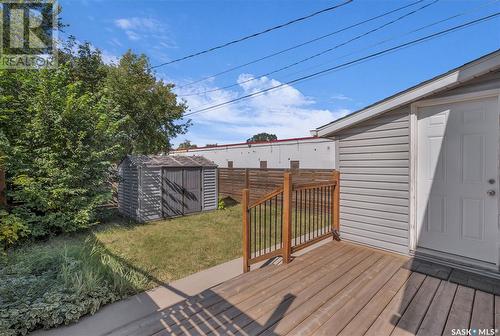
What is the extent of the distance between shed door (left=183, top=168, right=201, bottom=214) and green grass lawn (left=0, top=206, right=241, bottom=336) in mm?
1620

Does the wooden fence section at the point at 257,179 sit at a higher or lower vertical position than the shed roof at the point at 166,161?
lower

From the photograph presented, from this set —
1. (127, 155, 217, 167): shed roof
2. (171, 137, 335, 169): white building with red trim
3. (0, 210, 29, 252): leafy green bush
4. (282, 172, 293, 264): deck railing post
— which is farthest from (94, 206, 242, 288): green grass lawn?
(171, 137, 335, 169): white building with red trim

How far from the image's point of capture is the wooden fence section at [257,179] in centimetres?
742

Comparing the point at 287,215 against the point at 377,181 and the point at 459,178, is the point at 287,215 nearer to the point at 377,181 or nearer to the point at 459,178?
the point at 377,181

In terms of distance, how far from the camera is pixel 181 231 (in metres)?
5.95

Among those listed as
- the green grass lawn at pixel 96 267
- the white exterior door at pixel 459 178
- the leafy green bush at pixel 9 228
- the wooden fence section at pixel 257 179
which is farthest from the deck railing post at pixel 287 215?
the wooden fence section at pixel 257 179

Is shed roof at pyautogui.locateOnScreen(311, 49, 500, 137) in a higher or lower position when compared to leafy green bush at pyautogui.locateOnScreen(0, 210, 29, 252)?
higher

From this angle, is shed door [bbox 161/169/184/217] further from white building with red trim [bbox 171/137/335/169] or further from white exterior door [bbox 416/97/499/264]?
white exterior door [bbox 416/97/499/264]

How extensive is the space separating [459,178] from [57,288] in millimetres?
4686

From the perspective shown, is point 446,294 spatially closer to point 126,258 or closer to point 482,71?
point 482,71

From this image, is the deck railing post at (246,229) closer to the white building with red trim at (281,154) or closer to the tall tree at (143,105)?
the white building with red trim at (281,154)

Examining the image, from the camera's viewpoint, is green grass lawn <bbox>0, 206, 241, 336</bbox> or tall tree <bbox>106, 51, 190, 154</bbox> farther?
tall tree <bbox>106, 51, 190, 154</bbox>

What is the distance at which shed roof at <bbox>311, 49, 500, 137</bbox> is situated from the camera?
2.53 meters

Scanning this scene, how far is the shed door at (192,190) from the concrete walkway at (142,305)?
4521 millimetres
